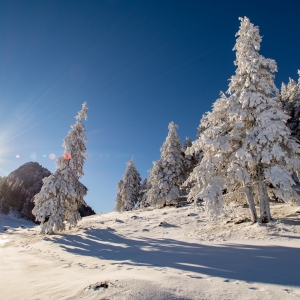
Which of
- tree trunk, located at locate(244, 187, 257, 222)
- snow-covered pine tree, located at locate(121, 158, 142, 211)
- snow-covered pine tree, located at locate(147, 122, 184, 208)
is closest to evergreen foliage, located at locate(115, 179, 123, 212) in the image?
snow-covered pine tree, located at locate(121, 158, 142, 211)

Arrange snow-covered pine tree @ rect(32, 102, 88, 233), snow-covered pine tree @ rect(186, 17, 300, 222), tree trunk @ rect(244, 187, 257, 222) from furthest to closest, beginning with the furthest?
snow-covered pine tree @ rect(32, 102, 88, 233) < tree trunk @ rect(244, 187, 257, 222) < snow-covered pine tree @ rect(186, 17, 300, 222)

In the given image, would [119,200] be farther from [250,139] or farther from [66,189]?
[250,139]

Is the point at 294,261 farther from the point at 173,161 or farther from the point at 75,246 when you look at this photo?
the point at 173,161

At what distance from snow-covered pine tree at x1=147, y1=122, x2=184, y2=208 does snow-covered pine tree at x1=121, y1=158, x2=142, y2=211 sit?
14637mm

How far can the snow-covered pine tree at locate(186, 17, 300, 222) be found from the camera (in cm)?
1256

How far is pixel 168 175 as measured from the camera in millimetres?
31094

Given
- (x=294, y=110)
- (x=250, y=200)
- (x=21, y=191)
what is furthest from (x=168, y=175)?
(x=21, y=191)

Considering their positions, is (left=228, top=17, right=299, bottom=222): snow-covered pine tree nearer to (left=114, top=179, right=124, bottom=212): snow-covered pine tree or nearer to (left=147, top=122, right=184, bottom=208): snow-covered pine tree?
(left=147, top=122, right=184, bottom=208): snow-covered pine tree

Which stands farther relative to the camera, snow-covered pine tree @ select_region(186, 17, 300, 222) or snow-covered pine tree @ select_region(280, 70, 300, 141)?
snow-covered pine tree @ select_region(280, 70, 300, 141)

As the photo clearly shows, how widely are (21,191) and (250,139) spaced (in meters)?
63.8

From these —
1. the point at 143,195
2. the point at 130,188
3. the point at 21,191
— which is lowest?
the point at 143,195

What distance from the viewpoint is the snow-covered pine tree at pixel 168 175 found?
100 feet

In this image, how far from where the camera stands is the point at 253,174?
14453 millimetres

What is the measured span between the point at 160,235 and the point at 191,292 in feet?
38.2
